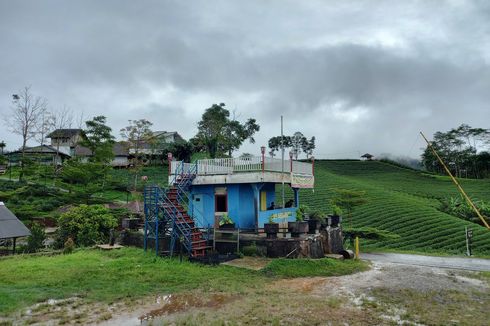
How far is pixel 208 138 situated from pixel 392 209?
22.7 meters

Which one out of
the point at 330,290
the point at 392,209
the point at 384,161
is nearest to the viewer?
the point at 330,290

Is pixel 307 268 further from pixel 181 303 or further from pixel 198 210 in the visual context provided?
pixel 198 210

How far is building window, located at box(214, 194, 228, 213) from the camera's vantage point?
16.3 meters

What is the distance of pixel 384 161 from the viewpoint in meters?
75.2

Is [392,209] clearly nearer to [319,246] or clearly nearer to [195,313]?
[319,246]

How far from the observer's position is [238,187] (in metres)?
15.8

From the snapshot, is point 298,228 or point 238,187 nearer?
point 298,228

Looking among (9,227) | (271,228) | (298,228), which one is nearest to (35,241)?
(9,227)

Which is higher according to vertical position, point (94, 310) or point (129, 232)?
point (129, 232)

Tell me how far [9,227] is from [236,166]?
10.6 meters

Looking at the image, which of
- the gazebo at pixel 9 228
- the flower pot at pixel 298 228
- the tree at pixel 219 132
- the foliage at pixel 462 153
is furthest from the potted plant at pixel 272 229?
the foliage at pixel 462 153

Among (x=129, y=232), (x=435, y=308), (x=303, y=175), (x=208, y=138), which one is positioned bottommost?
(x=435, y=308)

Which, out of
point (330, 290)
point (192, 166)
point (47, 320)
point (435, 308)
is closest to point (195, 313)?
point (47, 320)

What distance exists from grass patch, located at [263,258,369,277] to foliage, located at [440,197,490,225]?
19.1 metres
